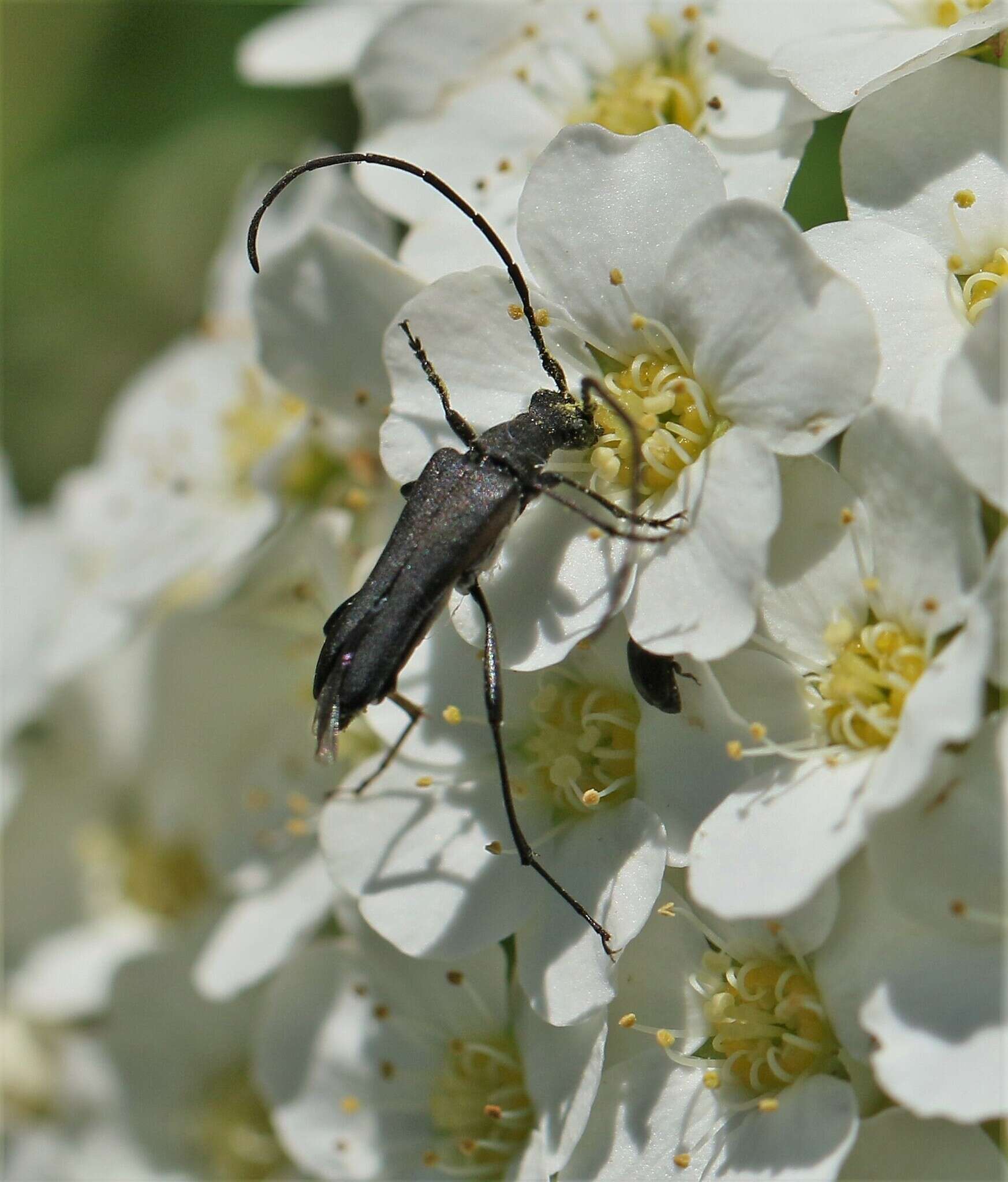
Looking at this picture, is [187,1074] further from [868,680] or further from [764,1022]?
[868,680]

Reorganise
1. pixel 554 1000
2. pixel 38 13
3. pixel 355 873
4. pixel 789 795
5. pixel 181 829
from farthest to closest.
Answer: pixel 38 13 < pixel 181 829 < pixel 355 873 < pixel 554 1000 < pixel 789 795

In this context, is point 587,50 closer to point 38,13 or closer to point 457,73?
point 457,73

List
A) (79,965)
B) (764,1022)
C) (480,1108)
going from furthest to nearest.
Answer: (79,965) < (480,1108) < (764,1022)

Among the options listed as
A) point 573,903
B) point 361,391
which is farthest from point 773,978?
point 361,391

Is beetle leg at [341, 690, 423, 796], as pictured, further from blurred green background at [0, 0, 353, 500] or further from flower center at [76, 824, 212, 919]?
blurred green background at [0, 0, 353, 500]

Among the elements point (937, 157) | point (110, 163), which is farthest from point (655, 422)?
point (110, 163)

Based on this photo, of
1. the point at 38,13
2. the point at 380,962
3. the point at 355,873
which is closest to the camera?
the point at 355,873

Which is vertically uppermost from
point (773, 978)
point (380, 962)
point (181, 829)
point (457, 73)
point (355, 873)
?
point (457, 73)
